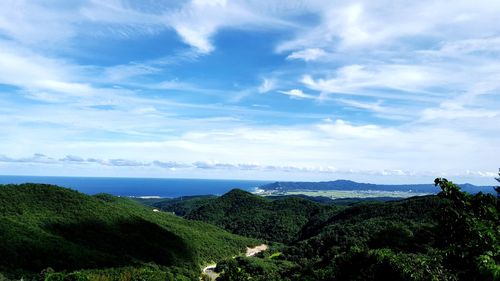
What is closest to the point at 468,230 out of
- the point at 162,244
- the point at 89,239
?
the point at 89,239

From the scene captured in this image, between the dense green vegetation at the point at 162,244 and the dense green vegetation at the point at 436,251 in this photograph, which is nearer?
the dense green vegetation at the point at 436,251

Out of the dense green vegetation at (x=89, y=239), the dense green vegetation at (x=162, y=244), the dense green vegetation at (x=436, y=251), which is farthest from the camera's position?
the dense green vegetation at (x=89, y=239)

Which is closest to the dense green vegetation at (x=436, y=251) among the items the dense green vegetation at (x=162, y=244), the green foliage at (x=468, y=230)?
the green foliage at (x=468, y=230)

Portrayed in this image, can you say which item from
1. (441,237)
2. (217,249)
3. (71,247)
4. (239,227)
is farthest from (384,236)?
(239,227)

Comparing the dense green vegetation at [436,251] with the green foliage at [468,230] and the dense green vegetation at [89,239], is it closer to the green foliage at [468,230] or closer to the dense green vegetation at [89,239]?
the green foliage at [468,230]

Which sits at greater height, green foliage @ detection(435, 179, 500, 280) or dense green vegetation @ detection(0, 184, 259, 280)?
green foliage @ detection(435, 179, 500, 280)

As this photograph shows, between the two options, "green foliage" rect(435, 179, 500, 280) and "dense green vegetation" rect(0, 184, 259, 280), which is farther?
"dense green vegetation" rect(0, 184, 259, 280)

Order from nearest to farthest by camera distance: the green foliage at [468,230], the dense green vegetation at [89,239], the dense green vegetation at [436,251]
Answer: the green foliage at [468,230], the dense green vegetation at [436,251], the dense green vegetation at [89,239]

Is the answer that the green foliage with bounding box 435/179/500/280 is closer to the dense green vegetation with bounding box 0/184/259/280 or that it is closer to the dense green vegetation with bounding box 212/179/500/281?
the dense green vegetation with bounding box 212/179/500/281

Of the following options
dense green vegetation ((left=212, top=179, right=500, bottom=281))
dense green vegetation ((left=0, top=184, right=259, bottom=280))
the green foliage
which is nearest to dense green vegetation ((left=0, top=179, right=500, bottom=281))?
dense green vegetation ((left=0, top=184, right=259, bottom=280))
